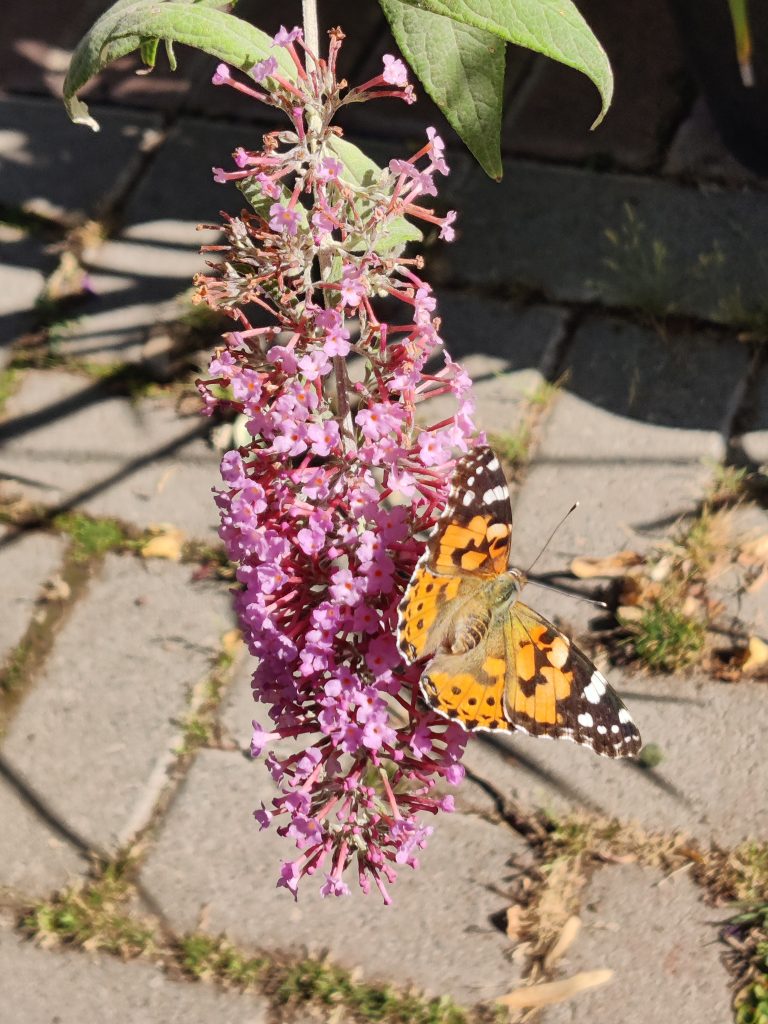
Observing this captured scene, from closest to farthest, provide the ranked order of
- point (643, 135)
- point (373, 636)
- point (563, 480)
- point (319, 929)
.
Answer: point (373, 636)
point (319, 929)
point (563, 480)
point (643, 135)

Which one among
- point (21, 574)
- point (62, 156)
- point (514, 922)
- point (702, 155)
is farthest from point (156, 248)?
point (514, 922)

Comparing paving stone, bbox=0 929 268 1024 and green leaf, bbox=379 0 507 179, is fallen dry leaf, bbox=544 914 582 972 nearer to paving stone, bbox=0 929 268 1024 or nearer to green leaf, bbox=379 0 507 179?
paving stone, bbox=0 929 268 1024

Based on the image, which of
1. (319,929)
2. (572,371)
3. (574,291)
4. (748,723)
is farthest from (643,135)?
(319,929)

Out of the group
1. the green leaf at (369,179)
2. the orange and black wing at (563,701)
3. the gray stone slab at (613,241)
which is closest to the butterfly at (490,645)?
the orange and black wing at (563,701)

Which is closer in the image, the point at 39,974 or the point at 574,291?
the point at 39,974

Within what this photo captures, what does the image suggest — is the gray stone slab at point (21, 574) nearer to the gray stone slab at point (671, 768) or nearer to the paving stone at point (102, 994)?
the paving stone at point (102, 994)

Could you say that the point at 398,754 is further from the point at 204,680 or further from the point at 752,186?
the point at 752,186
